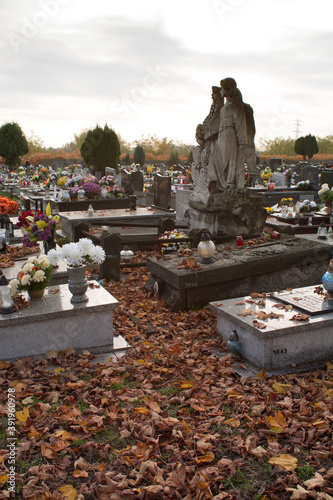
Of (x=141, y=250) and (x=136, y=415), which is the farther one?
(x=141, y=250)

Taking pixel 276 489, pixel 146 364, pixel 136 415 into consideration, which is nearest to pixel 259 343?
pixel 146 364

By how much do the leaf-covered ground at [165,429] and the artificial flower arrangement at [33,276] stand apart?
0.95 meters

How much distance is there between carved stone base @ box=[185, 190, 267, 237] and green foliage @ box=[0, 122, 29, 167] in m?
29.3

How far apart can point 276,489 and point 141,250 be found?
8.91 m

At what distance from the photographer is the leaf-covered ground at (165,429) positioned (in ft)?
10.6

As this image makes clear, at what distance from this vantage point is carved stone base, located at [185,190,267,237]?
10570mm

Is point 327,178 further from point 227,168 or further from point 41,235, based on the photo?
point 41,235

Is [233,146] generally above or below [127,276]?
above

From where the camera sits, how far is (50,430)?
3949 millimetres

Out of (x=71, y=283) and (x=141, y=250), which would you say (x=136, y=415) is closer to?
(x=71, y=283)

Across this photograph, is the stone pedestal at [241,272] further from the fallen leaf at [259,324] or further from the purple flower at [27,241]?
the purple flower at [27,241]

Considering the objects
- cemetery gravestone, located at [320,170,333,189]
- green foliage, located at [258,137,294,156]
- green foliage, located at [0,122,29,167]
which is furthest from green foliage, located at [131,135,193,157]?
cemetery gravestone, located at [320,170,333,189]

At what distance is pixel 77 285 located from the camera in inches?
222

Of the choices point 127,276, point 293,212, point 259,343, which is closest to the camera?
point 259,343
